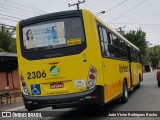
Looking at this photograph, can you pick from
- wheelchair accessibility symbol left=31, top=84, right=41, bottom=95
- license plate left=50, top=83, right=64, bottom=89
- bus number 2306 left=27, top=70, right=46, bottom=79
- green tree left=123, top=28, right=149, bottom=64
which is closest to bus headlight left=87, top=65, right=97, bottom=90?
license plate left=50, top=83, right=64, bottom=89

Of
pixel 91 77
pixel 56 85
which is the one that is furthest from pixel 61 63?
pixel 91 77

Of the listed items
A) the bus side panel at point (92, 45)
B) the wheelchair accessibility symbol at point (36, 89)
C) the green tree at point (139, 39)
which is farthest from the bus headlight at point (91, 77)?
the green tree at point (139, 39)

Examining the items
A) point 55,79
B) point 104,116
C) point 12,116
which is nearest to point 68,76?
point 55,79

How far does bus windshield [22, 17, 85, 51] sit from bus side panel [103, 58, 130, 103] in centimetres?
120

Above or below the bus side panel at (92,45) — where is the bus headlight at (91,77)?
below

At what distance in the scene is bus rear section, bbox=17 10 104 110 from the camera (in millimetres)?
9047

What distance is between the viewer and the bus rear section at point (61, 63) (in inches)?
356

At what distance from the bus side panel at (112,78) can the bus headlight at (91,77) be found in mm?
558

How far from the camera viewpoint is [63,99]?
29.6 feet

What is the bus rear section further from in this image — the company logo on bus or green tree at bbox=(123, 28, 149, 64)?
green tree at bbox=(123, 28, 149, 64)

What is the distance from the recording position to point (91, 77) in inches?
358

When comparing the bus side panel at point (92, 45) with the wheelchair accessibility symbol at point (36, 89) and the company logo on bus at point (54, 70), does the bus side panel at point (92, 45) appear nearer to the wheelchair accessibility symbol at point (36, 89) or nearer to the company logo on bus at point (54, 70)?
the company logo on bus at point (54, 70)

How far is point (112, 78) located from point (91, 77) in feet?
5.95

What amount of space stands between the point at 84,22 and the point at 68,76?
5.23 feet
